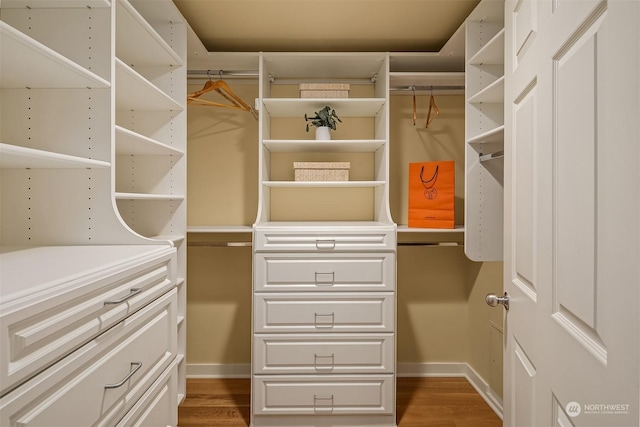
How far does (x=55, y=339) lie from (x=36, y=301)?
0.35 ft

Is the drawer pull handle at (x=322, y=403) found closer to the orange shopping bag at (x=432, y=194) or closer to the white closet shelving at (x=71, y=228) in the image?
the white closet shelving at (x=71, y=228)

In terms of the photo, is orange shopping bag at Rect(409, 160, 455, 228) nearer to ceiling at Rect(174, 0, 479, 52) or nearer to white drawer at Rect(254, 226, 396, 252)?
white drawer at Rect(254, 226, 396, 252)

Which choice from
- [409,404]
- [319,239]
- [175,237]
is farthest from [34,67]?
[409,404]

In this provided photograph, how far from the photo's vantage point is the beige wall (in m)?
2.54

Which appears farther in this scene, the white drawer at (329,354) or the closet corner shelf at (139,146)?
the white drawer at (329,354)

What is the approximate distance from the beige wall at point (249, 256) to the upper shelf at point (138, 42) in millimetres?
697

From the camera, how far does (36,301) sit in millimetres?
667

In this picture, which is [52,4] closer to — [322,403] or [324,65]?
[324,65]

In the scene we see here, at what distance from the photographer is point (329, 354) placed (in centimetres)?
196

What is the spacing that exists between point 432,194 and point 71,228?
69.4 inches

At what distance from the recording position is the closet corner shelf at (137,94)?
139 centimetres

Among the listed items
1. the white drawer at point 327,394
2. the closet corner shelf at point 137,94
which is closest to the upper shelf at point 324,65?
the closet corner shelf at point 137,94

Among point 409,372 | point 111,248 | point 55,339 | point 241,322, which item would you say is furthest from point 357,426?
point 55,339

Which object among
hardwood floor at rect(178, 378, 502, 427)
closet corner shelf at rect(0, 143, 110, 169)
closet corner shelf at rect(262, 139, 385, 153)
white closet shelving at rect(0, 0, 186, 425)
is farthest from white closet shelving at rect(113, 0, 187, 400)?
closet corner shelf at rect(0, 143, 110, 169)
